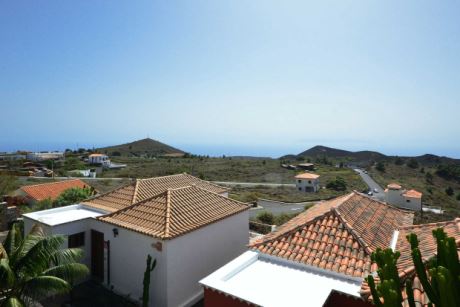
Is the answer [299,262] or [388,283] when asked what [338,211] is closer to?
[299,262]

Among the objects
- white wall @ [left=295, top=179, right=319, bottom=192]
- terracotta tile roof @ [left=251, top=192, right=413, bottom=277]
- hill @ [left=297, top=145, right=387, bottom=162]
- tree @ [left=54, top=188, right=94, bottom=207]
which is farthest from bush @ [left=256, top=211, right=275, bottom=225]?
hill @ [left=297, top=145, right=387, bottom=162]

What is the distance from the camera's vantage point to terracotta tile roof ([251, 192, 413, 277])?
896cm

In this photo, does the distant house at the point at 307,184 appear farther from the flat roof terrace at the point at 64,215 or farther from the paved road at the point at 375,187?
the flat roof terrace at the point at 64,215

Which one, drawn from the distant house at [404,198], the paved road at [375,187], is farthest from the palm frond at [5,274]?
the paved road at [375,187]

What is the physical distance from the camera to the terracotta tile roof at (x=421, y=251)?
21.1ft

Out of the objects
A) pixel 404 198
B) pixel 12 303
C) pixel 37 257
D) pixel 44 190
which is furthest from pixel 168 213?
pixel 404 198

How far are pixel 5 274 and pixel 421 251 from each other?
12545mm

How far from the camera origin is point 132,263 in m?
12.2

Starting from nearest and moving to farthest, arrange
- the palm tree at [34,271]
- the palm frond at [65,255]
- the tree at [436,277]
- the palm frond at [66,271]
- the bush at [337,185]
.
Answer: the tree at [436,277] < the palm tree at [34,271] < the palm frond at [66,271] < the palm frond at [65,255] < the bush at [337,185]

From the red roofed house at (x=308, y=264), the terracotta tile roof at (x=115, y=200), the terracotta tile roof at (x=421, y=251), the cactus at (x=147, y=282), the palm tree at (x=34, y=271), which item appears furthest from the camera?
the terracotta tile roof at (x=115, y=200)

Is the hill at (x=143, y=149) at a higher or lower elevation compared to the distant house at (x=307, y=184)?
higher

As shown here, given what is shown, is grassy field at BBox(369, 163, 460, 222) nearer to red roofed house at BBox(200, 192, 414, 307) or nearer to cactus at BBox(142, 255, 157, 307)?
red roofed house at BBox(200, 192, 414, 307)

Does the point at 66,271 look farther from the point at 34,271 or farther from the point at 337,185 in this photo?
the point at 337,185

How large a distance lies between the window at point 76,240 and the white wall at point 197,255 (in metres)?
5.58
